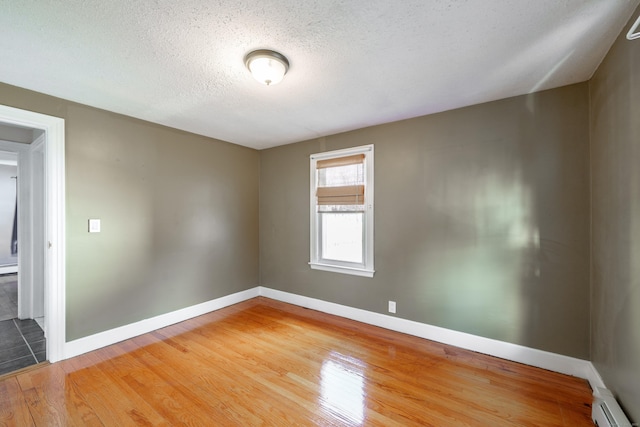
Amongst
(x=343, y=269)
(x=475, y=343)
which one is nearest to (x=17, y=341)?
(x=343, y=269)

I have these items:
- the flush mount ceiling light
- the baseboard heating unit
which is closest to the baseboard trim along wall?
the baseboard heating unit

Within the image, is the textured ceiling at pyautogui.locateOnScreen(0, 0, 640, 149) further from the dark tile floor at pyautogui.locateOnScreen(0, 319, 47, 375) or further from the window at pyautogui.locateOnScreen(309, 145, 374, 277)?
the dark tile floor at pyautogui.locateOnScreen(0, 319, 47, 375)

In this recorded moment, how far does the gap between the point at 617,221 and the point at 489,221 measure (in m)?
0.89

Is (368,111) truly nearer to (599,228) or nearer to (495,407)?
(599,228)

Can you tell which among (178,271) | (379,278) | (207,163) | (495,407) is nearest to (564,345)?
(495,407)

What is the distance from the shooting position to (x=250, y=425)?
5.56ft

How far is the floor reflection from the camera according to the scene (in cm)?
180

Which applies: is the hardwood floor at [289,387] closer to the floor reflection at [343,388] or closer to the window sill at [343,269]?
the floor reflection at [343,388]

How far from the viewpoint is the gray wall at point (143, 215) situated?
2.54 meters

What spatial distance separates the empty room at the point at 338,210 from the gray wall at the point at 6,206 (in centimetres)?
356

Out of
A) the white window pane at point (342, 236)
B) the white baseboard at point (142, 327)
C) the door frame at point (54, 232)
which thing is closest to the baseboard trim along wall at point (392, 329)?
the white baseboard at point (142, 327)

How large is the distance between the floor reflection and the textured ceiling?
2417 mm

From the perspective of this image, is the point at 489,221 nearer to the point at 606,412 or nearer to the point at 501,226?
the point at 501,226

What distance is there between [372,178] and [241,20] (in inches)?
85.1
